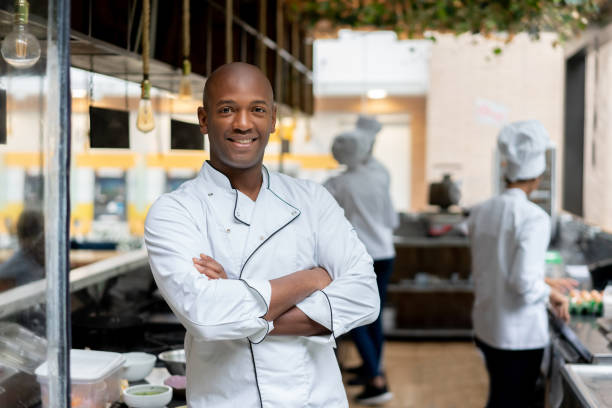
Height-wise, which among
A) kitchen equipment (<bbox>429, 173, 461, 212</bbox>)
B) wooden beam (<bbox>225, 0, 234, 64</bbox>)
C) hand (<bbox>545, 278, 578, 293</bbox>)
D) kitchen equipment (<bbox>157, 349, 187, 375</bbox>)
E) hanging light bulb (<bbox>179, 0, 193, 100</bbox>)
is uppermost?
wooden beam (<bbox>225, 0, 234, 64</bbox>)

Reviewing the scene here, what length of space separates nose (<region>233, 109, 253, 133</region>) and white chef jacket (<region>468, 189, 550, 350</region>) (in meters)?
1.71

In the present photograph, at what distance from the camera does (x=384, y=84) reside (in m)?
9.76

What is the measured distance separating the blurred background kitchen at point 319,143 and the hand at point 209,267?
32 centimetres

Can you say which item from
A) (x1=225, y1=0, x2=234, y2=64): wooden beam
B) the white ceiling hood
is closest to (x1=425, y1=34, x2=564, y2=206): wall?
the white ceiling hood

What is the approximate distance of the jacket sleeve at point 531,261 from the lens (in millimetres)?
2957

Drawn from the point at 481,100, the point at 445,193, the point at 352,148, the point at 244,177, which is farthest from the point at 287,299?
the point at 481,100

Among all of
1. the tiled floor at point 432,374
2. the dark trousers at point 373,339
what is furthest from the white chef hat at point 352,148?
the tiled floor at point 432,374

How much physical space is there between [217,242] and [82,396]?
56cm

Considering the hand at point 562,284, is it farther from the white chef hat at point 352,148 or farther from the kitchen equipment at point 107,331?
the kitchen equipment at point 107,331

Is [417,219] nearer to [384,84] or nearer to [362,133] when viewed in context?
[362,133]

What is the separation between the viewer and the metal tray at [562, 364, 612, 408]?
204 centimetres

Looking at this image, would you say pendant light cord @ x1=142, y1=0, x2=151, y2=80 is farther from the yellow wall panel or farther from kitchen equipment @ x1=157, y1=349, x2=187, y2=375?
the yellow wall panel

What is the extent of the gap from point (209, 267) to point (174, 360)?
93 cm

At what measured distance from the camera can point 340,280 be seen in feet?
5.43
